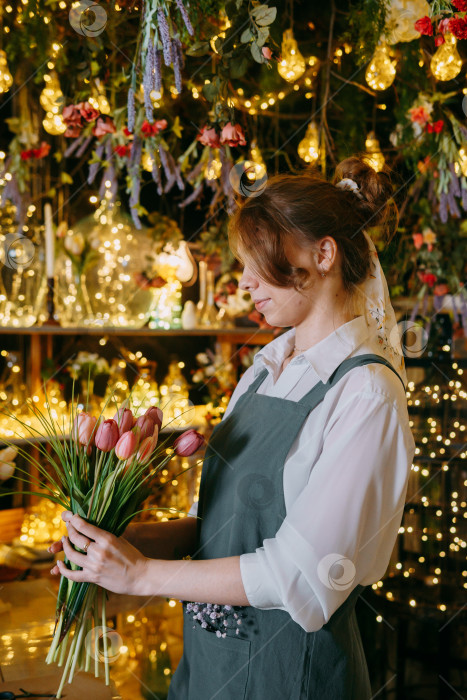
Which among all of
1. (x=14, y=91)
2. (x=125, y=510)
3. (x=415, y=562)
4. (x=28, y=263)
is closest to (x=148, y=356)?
(x=28, y=263)

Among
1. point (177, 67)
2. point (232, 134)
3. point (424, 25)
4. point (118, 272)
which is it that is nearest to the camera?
point (177, 67)

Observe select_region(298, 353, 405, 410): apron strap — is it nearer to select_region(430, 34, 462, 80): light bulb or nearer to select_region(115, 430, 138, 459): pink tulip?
select_region(115, 430, 138, 459): pink tulip

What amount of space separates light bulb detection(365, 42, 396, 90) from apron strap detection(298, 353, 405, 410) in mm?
1230

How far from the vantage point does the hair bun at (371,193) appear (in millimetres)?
1352

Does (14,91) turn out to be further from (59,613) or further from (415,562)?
(415,562)

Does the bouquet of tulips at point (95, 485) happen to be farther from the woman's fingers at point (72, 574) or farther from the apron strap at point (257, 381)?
the apron strap at point (257, 381)

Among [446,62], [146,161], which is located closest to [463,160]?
[446,62]

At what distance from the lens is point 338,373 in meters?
1.22

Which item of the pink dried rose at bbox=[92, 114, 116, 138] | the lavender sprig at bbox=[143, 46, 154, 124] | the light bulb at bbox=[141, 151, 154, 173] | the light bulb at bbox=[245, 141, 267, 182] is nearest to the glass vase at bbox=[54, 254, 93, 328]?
the light bulb at bbox=[141, 151, 154, 173]

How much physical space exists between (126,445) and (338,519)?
1.17 ft

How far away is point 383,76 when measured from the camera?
2131 millimetres

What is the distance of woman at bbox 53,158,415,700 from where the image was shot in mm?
1082

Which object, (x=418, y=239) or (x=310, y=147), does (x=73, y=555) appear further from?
(x=418, y=239)

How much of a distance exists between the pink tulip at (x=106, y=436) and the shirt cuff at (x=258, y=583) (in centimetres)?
29
